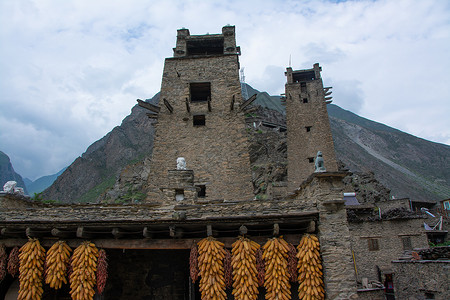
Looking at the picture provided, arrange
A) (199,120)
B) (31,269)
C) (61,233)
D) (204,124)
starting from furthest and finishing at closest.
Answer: (199,120), (204,124), (61,233), (31,269)

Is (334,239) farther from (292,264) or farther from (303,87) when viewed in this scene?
(303,87)

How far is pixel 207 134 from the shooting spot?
14.9m

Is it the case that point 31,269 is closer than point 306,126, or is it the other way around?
point 31,269

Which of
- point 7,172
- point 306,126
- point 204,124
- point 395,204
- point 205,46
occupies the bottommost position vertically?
point 395,204

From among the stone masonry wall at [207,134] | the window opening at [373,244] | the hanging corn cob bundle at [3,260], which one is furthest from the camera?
the window opening at [373,244]

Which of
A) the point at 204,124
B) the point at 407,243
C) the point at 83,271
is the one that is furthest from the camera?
the point at 407,243

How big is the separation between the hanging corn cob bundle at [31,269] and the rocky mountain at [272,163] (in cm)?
2200

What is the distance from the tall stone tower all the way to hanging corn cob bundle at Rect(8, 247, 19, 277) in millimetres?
23699

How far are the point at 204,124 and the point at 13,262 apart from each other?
33.0ft

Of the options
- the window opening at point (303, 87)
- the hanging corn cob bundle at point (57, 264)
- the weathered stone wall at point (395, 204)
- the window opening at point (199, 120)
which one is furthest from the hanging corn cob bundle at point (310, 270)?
the window opening at point (303, 87)

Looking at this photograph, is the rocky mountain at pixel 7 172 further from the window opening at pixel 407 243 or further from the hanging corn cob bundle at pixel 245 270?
the window opening at pixel 407 243

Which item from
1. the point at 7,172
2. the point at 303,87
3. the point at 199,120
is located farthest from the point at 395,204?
the point at 7,172

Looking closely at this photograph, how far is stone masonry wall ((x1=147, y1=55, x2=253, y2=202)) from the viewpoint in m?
13.6

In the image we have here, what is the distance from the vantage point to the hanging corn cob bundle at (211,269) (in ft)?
23.1
